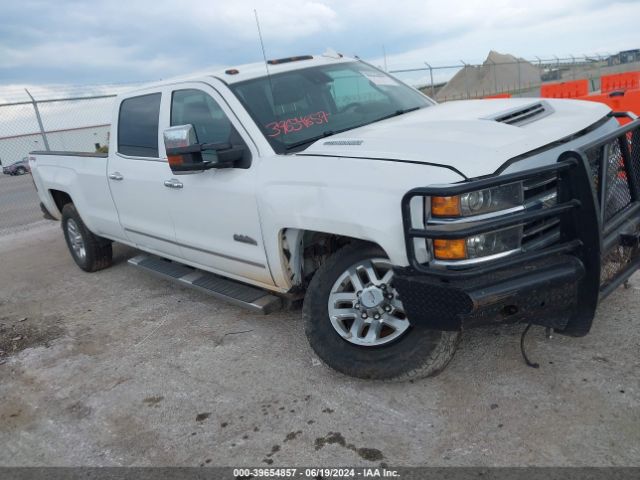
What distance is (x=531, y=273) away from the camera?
8.52 ft

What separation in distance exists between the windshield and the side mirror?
0.28 metres

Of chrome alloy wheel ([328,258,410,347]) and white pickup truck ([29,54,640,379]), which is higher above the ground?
white pickup truck ([29,54,640,379])

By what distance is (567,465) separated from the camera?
2.41m

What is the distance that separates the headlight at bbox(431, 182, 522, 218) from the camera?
2650mm

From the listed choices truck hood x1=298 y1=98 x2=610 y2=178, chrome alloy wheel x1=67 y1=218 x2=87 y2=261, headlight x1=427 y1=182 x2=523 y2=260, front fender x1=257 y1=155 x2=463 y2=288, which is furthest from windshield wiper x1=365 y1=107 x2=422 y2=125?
chrome alloy wheel x1=67 y1=218 x2=87 y2=261

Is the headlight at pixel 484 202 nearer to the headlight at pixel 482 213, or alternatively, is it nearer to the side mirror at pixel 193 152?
the headlight at pixel 482 213

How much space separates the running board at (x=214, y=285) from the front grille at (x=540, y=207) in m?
1.77

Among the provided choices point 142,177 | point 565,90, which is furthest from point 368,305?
point 565,90

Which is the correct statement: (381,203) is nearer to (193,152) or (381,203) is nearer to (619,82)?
(193,152)

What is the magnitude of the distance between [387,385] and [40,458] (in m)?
1.90

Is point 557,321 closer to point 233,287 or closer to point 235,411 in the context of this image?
point 235,411

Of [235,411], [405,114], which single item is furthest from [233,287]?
[405,114]

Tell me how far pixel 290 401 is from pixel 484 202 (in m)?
1.54

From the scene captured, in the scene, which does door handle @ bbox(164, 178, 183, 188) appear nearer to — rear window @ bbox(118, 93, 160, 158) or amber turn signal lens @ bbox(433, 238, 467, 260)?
rear window @ bbox(118, 93, 160, 158)
